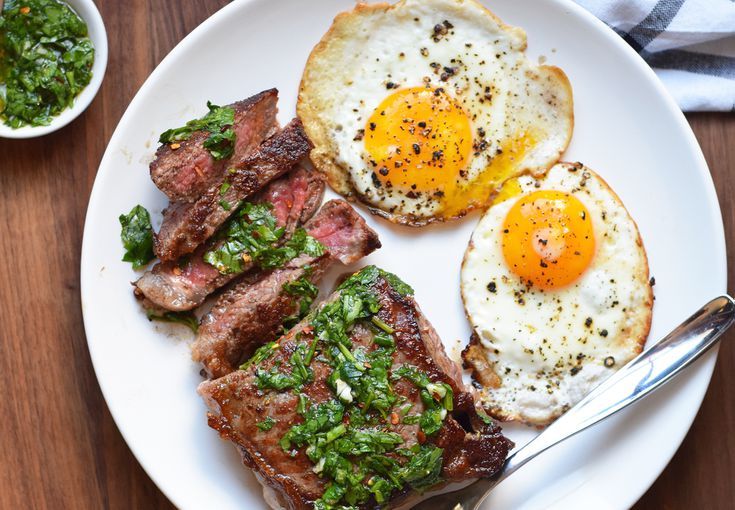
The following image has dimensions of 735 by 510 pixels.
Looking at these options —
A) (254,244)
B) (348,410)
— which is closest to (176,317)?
(254,244)

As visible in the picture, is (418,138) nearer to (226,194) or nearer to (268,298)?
(226,194)

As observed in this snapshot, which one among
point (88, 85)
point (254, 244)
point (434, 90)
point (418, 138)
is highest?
point (434, 90)

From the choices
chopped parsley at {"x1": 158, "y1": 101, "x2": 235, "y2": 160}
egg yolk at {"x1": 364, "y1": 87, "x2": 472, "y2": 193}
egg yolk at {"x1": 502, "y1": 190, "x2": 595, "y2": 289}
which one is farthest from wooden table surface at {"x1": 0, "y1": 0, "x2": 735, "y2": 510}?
egg yolk at {"x1": 364, "y1": 87, "x2": 472, "y2": 193}

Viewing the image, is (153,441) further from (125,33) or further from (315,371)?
(125,33)

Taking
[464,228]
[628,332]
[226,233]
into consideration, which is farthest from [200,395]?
[628,332]

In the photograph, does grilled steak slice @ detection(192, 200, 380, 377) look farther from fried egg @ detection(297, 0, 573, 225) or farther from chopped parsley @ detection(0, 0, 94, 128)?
chopped parsley @ detection(0, 0, 94, 128)
